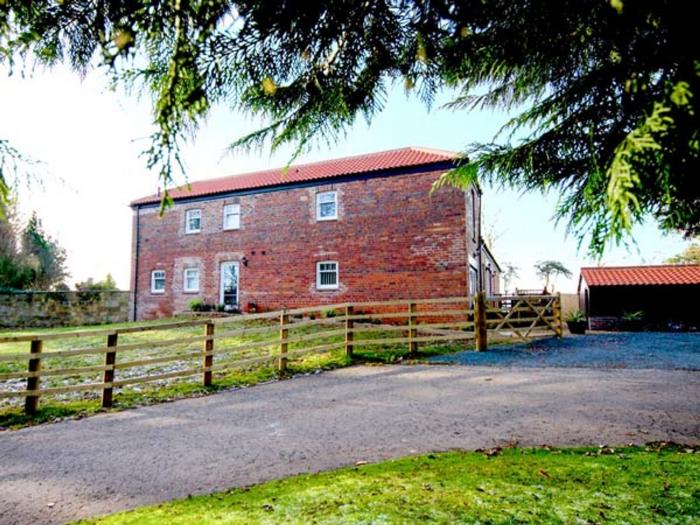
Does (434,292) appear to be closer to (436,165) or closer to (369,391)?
(436,165)

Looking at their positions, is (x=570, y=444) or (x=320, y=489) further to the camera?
(x=570, y=444)

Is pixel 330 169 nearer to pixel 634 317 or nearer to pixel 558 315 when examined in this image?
pixel 558 315

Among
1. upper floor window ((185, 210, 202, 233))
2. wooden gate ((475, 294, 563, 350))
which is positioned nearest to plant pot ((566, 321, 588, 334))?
wooden gate ((475, 294, 563, 350))

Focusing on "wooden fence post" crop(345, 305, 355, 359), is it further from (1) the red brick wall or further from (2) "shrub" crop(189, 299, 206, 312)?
(2) "shrub" crop(189, 299, 206, 312)

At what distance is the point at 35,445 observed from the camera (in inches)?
189

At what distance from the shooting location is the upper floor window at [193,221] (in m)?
21.1

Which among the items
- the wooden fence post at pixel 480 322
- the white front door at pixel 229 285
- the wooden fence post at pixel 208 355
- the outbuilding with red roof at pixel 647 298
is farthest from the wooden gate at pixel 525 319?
the white front door at pixel 229 285

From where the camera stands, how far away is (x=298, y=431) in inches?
194

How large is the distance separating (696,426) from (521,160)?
4241 millimetres

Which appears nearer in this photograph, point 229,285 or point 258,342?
point 258,342

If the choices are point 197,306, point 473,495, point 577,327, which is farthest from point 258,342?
point 577,327

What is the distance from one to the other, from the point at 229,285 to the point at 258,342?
33.6 ft

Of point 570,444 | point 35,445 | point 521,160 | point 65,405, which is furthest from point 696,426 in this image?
point 65,405

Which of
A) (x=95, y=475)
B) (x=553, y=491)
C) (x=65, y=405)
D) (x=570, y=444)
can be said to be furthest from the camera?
(x=65, y=405)
